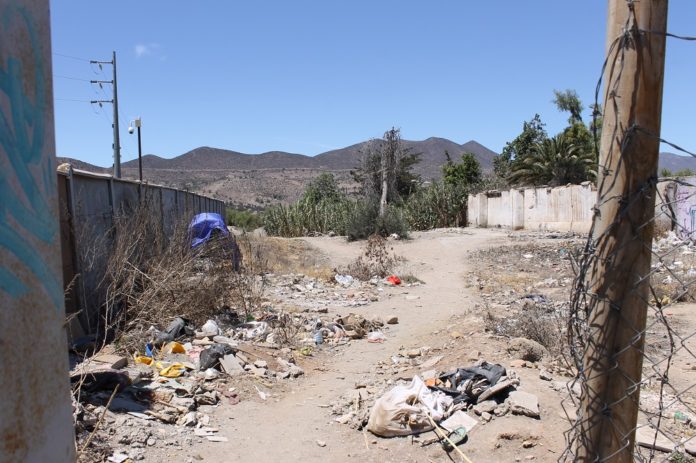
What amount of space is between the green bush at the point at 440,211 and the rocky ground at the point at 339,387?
66.5 feet

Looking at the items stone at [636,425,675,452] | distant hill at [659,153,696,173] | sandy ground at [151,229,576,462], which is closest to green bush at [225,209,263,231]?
distant hill at [659,153,696,173]

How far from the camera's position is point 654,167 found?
66.7 inches

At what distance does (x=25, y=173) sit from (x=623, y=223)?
5.65ft

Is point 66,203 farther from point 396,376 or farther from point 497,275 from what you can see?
point 497,275

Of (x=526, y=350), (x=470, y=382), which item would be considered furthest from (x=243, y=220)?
(x=470, y=382)

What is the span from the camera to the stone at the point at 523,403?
12.6ft

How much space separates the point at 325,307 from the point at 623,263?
7.67 m

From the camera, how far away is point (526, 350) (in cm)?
531

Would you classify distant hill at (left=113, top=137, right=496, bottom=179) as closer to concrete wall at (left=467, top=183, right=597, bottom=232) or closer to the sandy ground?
concrete wall at (left=467, top=183, right=597, bottom=232)

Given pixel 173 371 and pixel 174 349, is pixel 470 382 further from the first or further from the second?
pixel 174 349

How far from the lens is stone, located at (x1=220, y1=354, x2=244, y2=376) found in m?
5.47

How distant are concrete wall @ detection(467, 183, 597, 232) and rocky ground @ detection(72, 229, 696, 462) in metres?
12.2

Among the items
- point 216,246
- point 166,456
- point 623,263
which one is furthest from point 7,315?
point 216,246

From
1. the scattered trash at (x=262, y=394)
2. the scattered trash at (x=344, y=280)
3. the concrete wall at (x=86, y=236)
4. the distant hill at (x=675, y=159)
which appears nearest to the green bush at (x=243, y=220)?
the scattered trash at (x=344, y=280)
